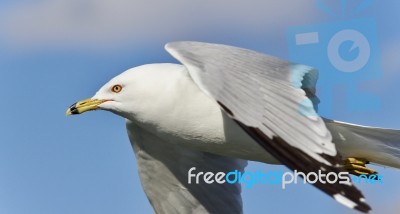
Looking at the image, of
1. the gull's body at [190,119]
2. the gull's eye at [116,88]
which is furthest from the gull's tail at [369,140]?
the gull's eye at [116,88]

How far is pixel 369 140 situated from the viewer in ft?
21.6

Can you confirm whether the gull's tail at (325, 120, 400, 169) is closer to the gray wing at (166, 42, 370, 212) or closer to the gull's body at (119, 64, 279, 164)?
the gray wing at (166, 42, 370, 212)

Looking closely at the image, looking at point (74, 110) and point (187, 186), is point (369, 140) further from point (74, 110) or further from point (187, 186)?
point (74, 110)

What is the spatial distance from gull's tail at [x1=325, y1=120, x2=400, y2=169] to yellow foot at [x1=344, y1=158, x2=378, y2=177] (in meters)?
0.10

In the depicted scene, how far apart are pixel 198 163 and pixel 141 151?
48 centimetres

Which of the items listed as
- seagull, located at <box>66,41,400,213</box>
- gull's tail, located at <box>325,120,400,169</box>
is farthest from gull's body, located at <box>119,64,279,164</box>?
gull's tail, located at <box>325,120,400,169</box>

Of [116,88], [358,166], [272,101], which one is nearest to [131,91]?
[116,88]

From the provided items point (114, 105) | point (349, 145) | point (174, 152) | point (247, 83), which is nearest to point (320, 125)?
point (247, 83)

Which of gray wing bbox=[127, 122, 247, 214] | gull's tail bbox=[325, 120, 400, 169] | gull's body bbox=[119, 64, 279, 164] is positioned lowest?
gray wing bbox=[127, 122, 247, 214]

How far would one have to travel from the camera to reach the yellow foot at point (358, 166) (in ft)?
22.0

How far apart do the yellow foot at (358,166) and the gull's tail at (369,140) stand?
0.10 meters

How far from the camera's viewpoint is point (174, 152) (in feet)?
24.8

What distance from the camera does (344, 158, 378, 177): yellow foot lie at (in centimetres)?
669

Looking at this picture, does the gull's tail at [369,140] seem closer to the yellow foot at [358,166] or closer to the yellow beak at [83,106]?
the yellow foot at [358,166]
